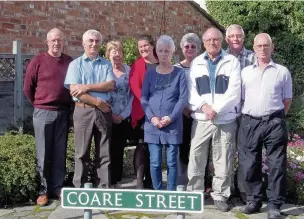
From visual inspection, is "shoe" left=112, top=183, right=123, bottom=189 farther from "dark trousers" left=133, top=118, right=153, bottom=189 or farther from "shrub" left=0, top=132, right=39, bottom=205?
"shrub" left=0, top=132, right=39, bottom=205

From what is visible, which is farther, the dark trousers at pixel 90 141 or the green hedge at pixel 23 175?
the green hedge at pixel 23 175

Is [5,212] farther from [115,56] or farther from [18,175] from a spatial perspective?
[115,56]

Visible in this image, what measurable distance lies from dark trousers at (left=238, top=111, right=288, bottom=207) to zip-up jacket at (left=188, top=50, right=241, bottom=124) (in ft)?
0.70

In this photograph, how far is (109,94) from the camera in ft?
17.7

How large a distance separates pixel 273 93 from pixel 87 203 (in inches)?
98.7

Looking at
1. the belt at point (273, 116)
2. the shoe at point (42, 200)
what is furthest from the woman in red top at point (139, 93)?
the belt at point (273, 116)

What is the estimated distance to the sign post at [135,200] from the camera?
3.05 m

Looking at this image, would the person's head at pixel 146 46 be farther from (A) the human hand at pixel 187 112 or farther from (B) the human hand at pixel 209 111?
(B) the human hand at pixel 209 111

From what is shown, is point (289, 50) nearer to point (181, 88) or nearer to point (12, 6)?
point (12, 6)

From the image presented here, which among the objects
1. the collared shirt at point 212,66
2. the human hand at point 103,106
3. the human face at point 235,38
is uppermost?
the human face at point 235,38

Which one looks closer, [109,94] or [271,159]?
[271,159]

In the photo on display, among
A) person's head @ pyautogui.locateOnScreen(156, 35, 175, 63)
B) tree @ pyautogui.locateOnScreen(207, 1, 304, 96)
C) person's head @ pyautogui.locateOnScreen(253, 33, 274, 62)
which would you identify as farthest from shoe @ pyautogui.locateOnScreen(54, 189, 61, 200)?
tree @ pyautogui.locateOnScreen(207, 1, 304, 96)

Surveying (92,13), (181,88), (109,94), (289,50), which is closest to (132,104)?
(109,94)

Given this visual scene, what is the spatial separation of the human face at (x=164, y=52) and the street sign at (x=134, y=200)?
2344mm
